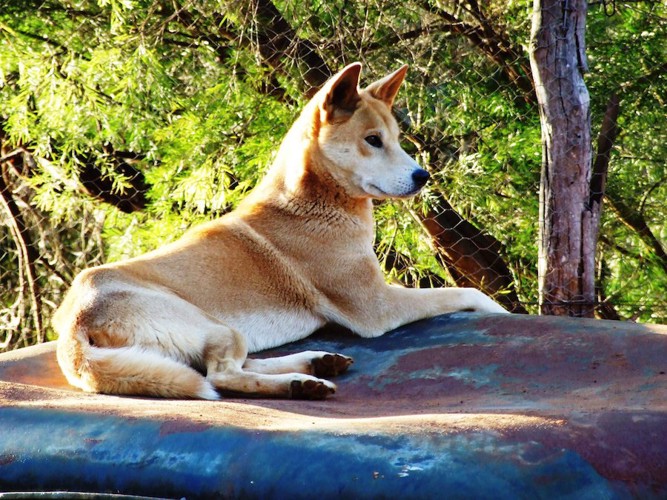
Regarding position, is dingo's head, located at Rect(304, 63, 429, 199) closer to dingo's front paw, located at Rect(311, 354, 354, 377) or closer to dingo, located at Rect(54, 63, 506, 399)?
dingo, located at Rect(54, 63, 506, 399)

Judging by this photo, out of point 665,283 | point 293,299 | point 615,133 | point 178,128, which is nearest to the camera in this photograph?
point 293,299

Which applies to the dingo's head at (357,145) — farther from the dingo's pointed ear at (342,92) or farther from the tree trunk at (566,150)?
the tree trunk at (566,150)

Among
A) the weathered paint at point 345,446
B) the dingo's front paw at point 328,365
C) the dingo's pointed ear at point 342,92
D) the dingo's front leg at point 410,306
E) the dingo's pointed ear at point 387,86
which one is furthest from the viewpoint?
the dingo's pointed ear at point 387,86

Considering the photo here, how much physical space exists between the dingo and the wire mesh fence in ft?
4.45

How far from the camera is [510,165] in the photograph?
4.83 metres

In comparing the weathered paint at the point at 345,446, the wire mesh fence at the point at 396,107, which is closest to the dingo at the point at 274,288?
the weathered paint at the point at 345,446

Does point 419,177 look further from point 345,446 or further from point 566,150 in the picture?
point 345,446

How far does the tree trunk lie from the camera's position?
3602 millimetres

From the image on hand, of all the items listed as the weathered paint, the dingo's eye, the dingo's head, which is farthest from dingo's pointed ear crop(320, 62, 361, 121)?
the weathered paint

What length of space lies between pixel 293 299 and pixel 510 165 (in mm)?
2090

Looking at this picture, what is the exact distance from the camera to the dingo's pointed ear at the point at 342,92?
10.8 ft

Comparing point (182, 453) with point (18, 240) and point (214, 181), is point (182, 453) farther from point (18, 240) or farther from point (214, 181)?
point (18, 240)

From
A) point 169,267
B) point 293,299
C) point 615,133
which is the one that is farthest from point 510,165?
point 169,267

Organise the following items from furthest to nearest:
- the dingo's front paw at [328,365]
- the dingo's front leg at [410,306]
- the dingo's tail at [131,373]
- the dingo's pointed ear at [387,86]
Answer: the dingo's pointed ear at [387,86]
the dingo's front leg at [410,306]
the dingo's front paw at [328,365]
the dingo's tail at [131,373]
